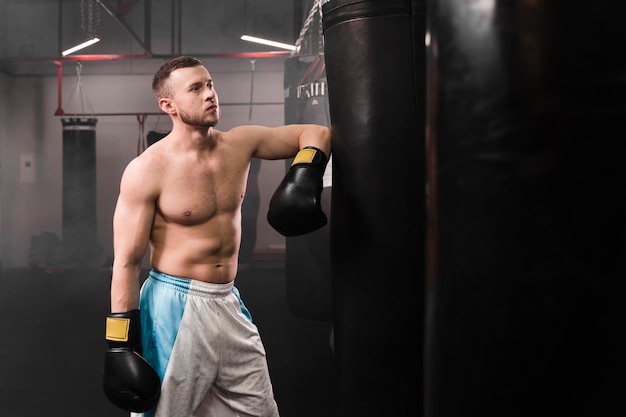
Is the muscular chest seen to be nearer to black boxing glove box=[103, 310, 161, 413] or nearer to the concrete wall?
black boxing glove box=[103, 310, 161, 413]

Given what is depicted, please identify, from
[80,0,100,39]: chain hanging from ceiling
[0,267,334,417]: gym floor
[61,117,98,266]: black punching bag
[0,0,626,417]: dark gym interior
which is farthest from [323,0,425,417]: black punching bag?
[61,117,98,266]: black punching bag

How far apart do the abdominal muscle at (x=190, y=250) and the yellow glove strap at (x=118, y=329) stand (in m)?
0.15

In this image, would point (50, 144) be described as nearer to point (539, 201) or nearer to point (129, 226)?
point (129, 226)

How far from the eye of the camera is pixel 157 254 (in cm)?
136

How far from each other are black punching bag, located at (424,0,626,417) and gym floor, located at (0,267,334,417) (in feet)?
7.83

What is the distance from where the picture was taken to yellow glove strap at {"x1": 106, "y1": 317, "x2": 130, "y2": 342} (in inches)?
49.4

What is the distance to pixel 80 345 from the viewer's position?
12.1 ft

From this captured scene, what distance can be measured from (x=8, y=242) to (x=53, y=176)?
35.2 inches

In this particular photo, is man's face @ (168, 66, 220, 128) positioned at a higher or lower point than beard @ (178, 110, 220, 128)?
higher

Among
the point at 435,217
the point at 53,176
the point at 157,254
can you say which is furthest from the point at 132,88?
the point at 435,217

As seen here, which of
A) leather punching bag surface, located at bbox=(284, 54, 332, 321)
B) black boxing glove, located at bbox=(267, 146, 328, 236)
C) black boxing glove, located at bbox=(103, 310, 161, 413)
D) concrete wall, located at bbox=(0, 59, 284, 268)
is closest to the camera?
black boxing glove, located at bbox=(267, 146, 328, 236)

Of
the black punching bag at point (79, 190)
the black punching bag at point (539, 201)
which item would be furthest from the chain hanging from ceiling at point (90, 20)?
the black punching bag at point (539, 201)

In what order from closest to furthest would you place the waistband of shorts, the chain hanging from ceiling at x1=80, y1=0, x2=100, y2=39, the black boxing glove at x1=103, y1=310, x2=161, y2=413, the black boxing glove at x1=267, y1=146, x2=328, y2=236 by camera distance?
1. the black boxing glove at x1=267, y1=146, x2=328, y2=236
2. the black boxing glove at x1=103, y1=310, x2=161, y2=413
3. the waistband of shorts
4. the chain hanging from ceiling at x1=80, y1=0, x2=100, y2=39

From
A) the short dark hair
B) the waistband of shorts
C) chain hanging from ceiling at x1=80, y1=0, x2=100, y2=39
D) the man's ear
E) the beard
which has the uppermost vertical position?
chain hanging from ceiling at x1=80, y1=0, x2=100, y2=39
